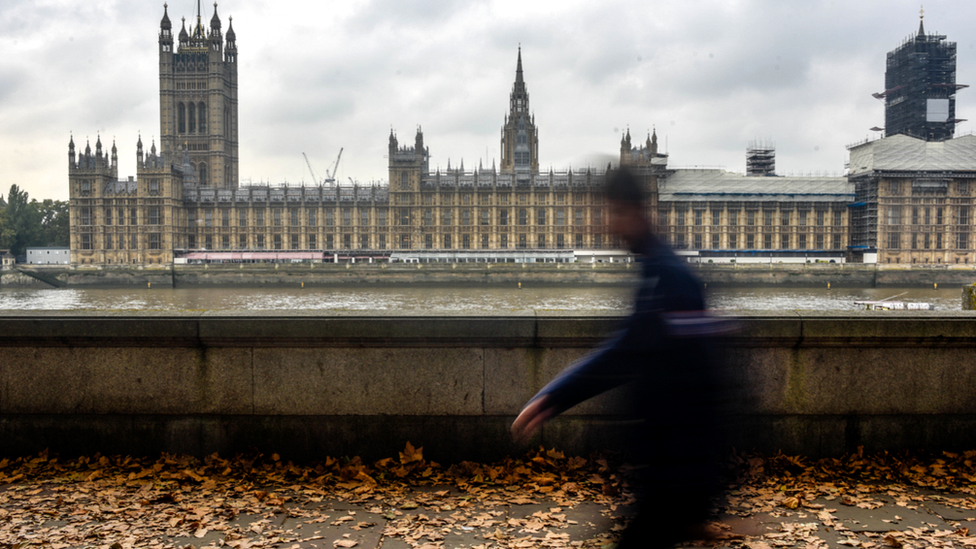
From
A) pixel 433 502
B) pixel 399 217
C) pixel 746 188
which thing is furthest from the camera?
pixel 399 217

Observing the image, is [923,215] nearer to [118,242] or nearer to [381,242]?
[381,242]

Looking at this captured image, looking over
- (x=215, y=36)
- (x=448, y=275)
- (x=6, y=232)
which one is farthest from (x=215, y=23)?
(x=448, y=275)

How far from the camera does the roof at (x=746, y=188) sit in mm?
74125

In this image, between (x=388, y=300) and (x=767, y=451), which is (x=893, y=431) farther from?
(x=388, y=300)

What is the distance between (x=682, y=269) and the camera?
2.20m

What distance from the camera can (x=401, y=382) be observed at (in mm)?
4074

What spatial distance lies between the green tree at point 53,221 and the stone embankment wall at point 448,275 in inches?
1239

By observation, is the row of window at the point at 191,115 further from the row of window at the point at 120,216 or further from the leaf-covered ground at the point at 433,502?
the leaf-covered ground at the point at 433,502

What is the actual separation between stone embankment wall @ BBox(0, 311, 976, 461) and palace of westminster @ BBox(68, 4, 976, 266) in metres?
69.4

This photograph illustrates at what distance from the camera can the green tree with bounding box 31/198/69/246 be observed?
87.1 meters

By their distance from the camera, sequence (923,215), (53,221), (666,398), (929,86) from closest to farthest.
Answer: (666,398) → (923,215) → (929,86) → (53,221)

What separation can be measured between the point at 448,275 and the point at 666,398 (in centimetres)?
5683

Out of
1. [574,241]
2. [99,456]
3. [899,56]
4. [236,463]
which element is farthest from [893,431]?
[899,56]

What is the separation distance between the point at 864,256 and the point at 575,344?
254 ft
